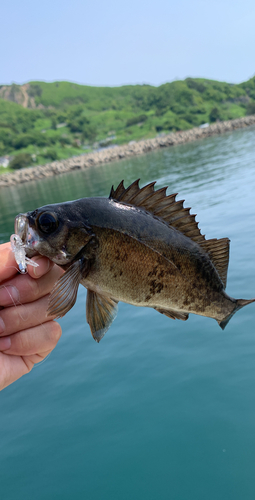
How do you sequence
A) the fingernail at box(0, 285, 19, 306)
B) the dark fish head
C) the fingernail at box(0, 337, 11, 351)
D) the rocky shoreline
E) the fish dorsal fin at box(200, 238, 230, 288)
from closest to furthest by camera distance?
the dark fish head
the fish dorsal fin at box(200, 238, 230, 288)
the fingernail at box(0, 285, 19, 306)
the fingernail at box(0, 337, 11, 351)
the rocky shoreline

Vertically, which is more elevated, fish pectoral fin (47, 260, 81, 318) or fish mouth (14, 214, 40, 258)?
fish mouth (14, 214, 40, 258)

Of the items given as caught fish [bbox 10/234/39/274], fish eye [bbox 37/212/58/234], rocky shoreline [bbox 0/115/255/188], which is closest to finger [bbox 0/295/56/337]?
caught fish [bbox 10/234/39/274]

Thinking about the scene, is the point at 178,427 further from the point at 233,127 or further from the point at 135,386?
the point at 233,127

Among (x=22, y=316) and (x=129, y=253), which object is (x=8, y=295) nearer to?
(x=22, y=316)

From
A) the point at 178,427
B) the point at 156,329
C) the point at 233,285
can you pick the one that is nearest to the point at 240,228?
the point at 233,285

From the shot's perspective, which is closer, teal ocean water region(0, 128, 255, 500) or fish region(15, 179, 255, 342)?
fish region(15, 179, 255, 342)

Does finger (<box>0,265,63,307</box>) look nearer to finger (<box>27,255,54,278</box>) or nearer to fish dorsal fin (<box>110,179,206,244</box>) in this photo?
finger (<box>27,255,54,278</box>)
